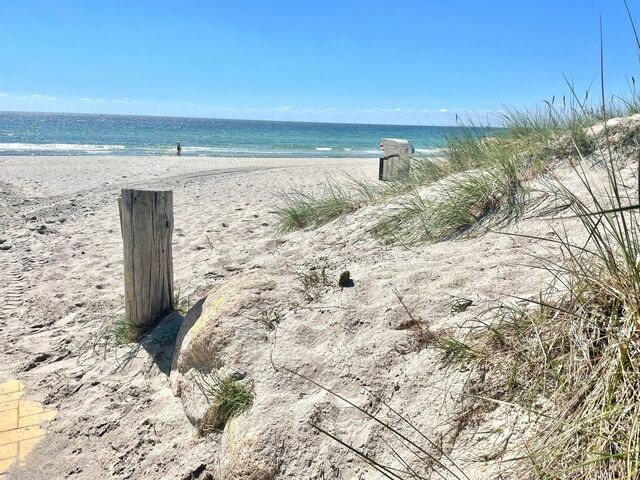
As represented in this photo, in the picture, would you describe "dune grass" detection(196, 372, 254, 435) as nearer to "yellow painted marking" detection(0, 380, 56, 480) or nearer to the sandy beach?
the sandy beach

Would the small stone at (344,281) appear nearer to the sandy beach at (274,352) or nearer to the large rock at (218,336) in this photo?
the sandy beach at (274,352)

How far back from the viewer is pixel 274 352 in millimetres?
2645

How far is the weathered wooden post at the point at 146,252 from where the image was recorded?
3588 mm

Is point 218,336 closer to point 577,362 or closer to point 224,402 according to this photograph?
point 224,402

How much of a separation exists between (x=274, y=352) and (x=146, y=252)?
4.97ft

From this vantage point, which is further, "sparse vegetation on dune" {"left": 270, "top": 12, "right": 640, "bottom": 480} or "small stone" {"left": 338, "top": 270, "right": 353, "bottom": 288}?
"small stone" {"left": 338, "top": 270, "right": 353, "bottom": 288}

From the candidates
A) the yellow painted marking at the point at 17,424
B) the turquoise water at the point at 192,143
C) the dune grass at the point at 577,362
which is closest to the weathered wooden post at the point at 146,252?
the yellow painted marking at the point at 17,424

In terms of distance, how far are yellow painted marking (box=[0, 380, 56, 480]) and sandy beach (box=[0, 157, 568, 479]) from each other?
0.22 feet

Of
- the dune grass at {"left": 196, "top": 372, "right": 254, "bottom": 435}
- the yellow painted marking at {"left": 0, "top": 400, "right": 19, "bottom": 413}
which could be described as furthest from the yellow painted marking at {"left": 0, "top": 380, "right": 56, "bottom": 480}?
the dune grass at {"left": 196, "top": 372, "right": 254, "bottom": 435}

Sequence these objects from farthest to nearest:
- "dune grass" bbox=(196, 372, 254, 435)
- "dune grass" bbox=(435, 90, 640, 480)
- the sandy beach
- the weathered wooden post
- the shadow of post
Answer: the weathered wooden post < the shadow of post < "dune grass" bbox=(196, 372, 254, 435) < the sandy beach < "dune grass" bbox=(435, 90, 640, 480)

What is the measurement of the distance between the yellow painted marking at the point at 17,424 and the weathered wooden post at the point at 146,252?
86 cm

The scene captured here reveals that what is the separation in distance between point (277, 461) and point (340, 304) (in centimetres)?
109

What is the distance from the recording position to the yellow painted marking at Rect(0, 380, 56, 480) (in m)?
2.65

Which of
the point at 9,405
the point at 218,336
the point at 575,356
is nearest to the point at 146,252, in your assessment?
the point at 218,336
